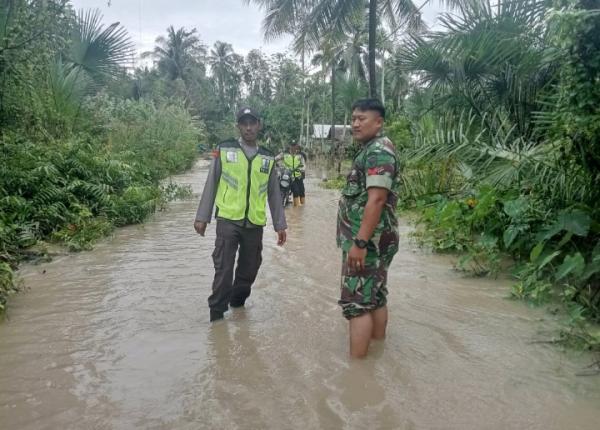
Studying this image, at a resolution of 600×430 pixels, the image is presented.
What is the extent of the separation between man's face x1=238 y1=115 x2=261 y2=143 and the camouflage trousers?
1.41m

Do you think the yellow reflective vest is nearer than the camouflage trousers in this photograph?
No

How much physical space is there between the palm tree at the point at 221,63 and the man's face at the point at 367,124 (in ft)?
191

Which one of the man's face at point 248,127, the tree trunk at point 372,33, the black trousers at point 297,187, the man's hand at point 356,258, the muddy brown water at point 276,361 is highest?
the tree trunk at point 372,33

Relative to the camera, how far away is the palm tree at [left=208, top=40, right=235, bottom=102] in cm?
6031

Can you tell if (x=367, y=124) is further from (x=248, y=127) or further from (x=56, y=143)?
(x=56, y=143)

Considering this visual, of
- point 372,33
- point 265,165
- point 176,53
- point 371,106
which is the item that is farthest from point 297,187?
point 176,53


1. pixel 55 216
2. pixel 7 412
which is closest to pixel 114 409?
pixel 7 412

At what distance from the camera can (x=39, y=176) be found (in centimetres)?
827

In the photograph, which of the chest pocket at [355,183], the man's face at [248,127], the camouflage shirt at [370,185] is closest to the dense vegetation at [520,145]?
the camouflage shirt at [370,185]

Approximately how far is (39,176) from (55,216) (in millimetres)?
707

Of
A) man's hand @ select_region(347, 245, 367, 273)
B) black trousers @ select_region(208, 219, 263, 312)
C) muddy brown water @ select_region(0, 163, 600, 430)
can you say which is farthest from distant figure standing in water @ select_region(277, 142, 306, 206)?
man's hand @ select_region(347, 245, 367, 273)

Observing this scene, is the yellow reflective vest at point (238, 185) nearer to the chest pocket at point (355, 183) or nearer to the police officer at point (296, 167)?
the chest pocket at point (355, 183)

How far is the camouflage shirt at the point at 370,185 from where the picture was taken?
3.27 metres

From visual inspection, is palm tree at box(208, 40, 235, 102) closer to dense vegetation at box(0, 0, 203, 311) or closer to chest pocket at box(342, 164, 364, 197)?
dense vegetation at box(0, 0, 203, 311)
